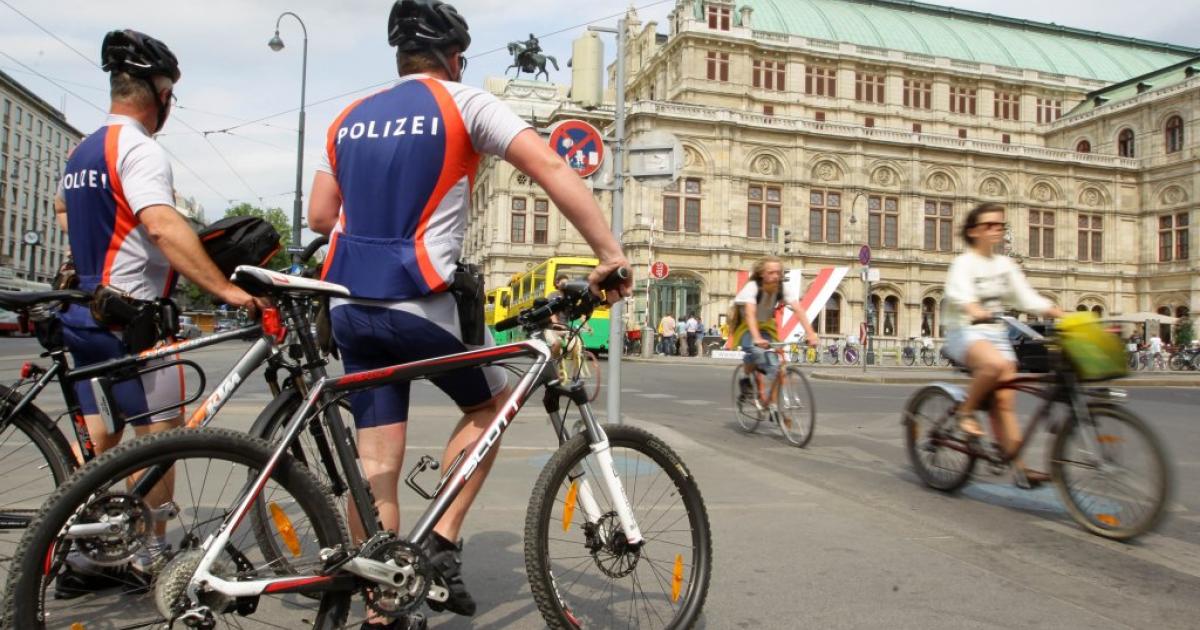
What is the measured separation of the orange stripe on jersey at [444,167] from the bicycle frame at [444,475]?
25 centimetres

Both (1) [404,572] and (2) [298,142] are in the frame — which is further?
(2) [298,142]

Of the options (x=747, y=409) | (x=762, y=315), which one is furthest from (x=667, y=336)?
(x=762, y=315)

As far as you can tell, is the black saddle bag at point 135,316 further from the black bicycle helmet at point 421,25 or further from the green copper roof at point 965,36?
the green copper roof at point 965,36

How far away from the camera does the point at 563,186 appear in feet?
7.94

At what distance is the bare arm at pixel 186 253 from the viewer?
2.78m

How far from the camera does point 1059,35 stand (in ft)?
220

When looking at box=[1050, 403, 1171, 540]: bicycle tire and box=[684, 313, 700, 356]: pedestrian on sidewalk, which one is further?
box=[684, 313, 700, 356]: pedestrian on sidewalk

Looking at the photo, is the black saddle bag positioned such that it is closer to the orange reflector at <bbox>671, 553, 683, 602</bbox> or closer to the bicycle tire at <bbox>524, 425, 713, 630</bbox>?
the bicycle tire at <bbox>524, 425, 713, 630</bbox>

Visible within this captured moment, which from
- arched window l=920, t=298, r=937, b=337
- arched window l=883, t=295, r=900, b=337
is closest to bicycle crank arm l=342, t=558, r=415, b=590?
arched window l=883, t=295, r=900, b=337

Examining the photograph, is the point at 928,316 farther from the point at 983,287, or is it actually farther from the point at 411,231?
the point at 411,231

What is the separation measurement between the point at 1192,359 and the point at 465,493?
Result: 123 ft

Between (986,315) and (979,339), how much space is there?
0.14 m

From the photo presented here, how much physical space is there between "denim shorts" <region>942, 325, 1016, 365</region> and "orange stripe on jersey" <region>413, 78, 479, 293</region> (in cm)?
356

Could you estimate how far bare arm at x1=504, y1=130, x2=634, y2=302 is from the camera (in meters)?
2.41
